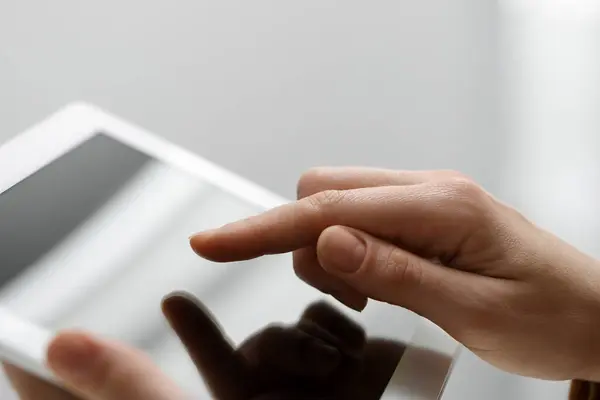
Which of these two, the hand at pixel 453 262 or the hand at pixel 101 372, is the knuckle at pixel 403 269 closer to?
the hand at pixel 453 262

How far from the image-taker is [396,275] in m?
0.40

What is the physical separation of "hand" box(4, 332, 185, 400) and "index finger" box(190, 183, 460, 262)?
0.09 m

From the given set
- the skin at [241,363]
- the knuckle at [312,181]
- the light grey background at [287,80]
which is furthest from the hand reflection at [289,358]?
the light grey background at [287,80]

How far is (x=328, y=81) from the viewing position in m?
0.74

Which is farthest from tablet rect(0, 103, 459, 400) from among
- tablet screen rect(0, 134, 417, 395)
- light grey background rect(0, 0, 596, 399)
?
light grey background rect(0, 0, 596, 399)

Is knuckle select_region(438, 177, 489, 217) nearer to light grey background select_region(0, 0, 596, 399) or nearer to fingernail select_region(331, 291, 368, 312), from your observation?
fingernail select_region(331, 291, 368, 312)

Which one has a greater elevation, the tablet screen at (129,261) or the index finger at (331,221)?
the index finger at (331,221)

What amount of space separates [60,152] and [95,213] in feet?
0.18

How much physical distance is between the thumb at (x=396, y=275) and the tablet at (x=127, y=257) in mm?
32

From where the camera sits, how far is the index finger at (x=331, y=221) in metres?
0.42

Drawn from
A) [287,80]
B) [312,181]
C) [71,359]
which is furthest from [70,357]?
[287,80]

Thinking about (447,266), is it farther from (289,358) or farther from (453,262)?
(289,358)

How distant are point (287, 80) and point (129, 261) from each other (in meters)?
0.34

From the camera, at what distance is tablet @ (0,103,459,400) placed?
15.5 inches
